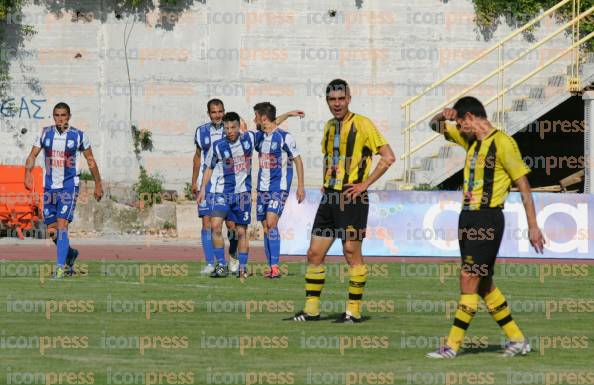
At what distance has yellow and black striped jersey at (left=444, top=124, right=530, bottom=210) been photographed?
1049 cm

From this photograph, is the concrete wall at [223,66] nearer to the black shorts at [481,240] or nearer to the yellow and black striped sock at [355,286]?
the yellow and black striped sock at [355,286]

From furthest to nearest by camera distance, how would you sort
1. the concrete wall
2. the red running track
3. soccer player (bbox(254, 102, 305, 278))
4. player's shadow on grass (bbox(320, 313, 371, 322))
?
the concrete wall → the red running track → soccer player (bbox(254, 102, 305, 278)) → player's shadow on grass (bbox(320, 313, 371, 322))

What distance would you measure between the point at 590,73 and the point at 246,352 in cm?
1927

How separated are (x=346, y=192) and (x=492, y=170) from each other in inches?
89.2

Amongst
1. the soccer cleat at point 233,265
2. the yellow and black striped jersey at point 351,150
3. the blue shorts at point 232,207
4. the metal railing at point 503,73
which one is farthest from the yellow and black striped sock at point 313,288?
the metal railing at point 503,73

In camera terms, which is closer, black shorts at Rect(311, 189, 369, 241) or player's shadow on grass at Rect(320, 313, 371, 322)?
black shorts at Rect(311, 189, 369, 241)

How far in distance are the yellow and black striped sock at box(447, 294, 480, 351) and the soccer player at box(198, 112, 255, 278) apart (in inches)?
303

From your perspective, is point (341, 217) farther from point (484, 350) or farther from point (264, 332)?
point (484, 350)

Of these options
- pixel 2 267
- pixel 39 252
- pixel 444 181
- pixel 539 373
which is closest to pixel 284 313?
pixel 539 373

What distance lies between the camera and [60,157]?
17.3m

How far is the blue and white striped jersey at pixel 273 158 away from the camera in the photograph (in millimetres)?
18375

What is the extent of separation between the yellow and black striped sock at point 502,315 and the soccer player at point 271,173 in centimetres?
763

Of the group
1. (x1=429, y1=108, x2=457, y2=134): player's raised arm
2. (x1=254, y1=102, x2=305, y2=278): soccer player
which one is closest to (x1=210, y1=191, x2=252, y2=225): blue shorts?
(x1=254, y1=102, x2=305, y2=278): soccer player

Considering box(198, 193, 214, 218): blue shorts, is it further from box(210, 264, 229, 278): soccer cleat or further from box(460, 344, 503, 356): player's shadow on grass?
box(460, 344, 503, 356): player's shadow on grass
